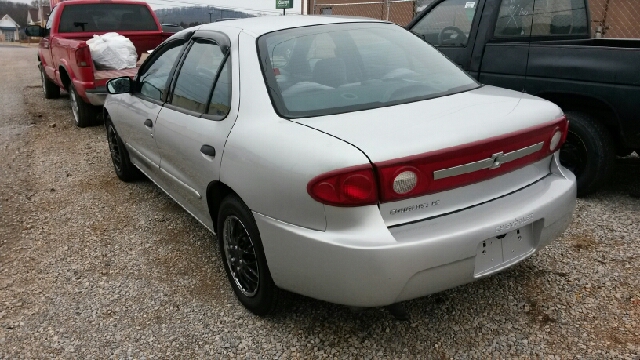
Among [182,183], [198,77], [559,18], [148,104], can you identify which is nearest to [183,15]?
[148,104]

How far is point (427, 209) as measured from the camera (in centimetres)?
211

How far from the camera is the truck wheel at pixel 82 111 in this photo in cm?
724

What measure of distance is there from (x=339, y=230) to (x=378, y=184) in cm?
25

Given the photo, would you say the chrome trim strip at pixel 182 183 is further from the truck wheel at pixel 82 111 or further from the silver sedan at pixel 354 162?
the truck wheel at pixel 82 111

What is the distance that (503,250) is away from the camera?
7.42 ft

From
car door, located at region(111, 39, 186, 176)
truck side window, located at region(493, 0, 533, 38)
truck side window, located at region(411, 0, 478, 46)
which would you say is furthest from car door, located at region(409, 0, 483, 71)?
car door, located at region(111, 39, 186, 176)

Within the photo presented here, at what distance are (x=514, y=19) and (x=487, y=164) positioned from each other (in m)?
2.91

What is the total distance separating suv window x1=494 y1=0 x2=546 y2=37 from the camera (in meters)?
4.53

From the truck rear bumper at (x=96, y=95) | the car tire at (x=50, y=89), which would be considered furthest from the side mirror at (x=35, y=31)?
the truck rear bumper at (x=96, y=95)

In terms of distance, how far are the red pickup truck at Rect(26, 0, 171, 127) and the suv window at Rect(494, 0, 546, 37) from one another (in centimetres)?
495

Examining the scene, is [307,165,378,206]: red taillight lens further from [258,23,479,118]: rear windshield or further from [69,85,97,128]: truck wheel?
[69,85,97,128]: truck wheel

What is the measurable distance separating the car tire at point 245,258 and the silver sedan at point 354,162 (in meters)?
0.01

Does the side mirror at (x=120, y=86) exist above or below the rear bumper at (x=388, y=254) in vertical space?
above

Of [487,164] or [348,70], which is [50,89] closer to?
[348,70]
